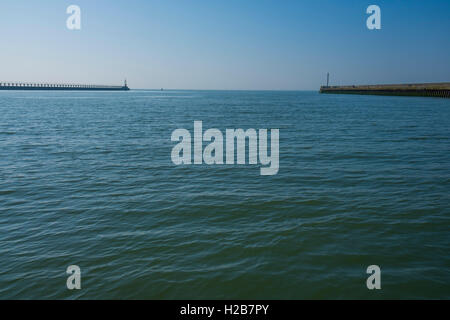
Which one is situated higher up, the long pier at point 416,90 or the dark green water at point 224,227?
the long pier at point 416,90

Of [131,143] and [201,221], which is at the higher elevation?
[131,143]

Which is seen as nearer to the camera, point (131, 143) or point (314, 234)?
point (314, 234)

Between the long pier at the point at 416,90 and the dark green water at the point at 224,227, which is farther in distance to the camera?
the long pier at the point at 416,90

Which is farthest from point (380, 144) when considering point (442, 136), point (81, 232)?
point (81, 232)

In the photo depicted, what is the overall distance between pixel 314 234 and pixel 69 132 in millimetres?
29624

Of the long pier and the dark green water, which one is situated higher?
the long pier

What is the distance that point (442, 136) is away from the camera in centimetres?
2806

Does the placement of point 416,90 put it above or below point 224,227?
above

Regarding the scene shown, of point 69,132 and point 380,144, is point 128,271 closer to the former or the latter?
point 380,144

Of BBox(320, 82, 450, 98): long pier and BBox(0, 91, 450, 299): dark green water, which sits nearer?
BBox(0, 91, 450, 299): dark green water

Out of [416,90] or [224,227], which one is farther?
[416,90]

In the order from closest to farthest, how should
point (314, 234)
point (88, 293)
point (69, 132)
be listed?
point (88, 293)
point (314, 234)
point (69, 132)
